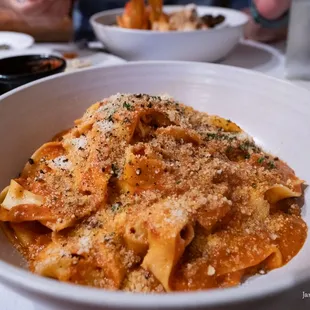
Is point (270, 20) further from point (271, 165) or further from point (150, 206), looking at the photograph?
point (150, 206)

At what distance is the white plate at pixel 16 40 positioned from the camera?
2.63 metres

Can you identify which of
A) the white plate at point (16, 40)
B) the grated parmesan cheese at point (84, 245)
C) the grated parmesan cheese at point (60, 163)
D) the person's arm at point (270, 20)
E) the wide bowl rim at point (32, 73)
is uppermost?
the wide bowl rim at point (32, 73)

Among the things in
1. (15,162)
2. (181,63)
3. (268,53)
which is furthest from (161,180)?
(268,53)

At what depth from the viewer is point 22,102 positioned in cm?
149

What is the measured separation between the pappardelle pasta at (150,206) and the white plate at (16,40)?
147 cm

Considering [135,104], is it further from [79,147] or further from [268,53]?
→ [268,53]

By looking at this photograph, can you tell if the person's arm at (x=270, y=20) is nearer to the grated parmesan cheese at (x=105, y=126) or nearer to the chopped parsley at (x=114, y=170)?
the grated parmesan cheese at (x=105, y=126)

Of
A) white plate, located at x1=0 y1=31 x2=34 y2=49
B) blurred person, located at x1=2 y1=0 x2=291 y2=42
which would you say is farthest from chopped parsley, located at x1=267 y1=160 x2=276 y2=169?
blurred person, located at x1=2 y1=0 x2=291 y2=42

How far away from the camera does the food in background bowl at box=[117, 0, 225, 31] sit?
8.46 ft

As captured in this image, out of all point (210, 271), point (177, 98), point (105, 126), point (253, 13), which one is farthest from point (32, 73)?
point (253, 13)

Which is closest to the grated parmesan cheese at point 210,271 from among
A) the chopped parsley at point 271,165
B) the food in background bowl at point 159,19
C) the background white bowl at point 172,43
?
the chopped parsley at point 271,165

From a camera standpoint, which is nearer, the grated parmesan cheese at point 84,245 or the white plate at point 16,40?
the grated parmesan cheese at point 84,245

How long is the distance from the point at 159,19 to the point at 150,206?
1835 mm

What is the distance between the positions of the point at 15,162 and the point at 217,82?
88 cm
